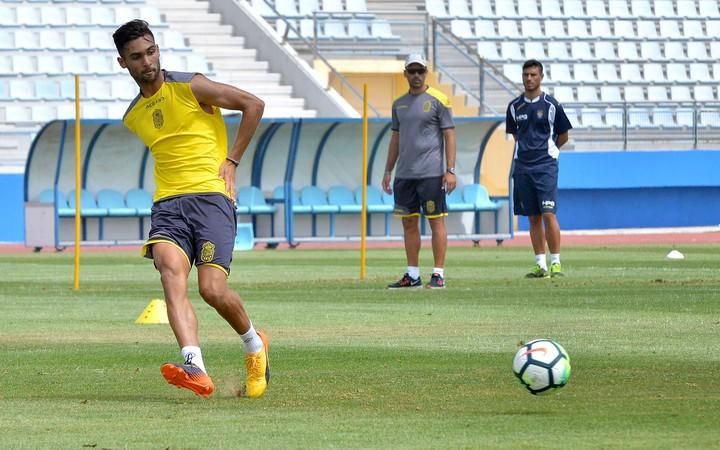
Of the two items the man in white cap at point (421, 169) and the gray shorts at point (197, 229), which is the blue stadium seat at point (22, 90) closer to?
the man in white cap at point (421, 169)

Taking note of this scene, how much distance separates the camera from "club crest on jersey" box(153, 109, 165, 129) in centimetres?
825

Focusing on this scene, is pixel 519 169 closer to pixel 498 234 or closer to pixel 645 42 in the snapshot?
pixel 498 234

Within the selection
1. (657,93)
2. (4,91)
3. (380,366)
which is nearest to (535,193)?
(380,366)

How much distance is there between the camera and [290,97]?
108 feet

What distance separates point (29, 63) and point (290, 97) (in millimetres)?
5318

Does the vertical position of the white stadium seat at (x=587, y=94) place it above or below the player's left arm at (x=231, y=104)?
above

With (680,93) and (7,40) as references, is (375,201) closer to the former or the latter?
(7,40)

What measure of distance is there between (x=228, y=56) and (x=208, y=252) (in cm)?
2605

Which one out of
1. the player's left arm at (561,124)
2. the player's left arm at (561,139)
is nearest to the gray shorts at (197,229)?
the player's left arm at (561,124)

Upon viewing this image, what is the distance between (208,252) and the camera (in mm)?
8094

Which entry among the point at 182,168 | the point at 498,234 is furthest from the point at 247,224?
the point at 182,168

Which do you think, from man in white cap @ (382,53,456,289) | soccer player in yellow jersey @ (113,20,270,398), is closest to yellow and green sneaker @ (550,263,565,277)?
man in white cap @ (382,53,456,289)

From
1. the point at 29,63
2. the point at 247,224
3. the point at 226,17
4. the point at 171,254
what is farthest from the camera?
the point at 226,17

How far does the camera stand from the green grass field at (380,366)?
6.46 metres
